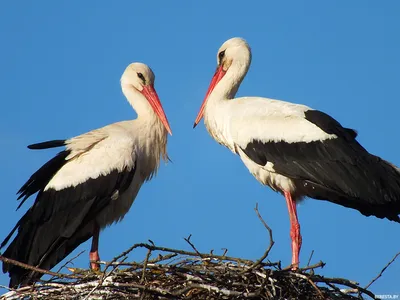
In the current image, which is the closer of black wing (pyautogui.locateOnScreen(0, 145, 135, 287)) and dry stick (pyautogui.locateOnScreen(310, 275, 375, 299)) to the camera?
dry stick (pyautogui.locateOnScreen(310, 275, 375, 299))

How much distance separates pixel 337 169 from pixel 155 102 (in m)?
2.45

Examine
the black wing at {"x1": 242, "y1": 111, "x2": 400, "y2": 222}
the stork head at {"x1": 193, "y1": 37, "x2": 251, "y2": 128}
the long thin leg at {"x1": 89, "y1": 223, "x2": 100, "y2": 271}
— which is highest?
the stork head at {"x1": 193, "y1": 37, "x2": 251, "y2": 128}

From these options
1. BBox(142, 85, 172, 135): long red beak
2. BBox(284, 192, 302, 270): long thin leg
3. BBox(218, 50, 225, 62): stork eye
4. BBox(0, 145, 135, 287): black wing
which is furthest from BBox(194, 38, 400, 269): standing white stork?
BBox(0, 145, 135, 287): black wing

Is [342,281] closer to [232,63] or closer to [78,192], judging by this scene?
[78,192]

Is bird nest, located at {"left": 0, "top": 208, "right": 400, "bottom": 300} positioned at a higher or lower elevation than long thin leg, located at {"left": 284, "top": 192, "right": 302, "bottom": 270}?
lower

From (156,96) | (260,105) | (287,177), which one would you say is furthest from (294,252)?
(156,96)

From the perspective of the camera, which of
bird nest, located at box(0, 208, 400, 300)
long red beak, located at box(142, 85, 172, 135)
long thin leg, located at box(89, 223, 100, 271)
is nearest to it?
bird nest, located at box(0, 208, 400, 300)

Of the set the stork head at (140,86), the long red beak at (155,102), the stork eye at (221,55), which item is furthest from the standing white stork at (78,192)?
the stork eye at (221,55)

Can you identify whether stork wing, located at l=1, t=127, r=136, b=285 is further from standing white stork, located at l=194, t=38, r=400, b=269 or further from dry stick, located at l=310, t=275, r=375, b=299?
dry stick, located at l=310, t=275, r=375, b=299

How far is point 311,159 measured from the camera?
A: 1039cm

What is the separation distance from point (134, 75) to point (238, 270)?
372cm

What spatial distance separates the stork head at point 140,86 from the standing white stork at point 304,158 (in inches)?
40.8

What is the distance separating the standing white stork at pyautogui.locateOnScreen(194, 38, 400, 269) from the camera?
10.2m

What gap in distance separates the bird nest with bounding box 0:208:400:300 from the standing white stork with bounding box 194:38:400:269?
3.48ft
